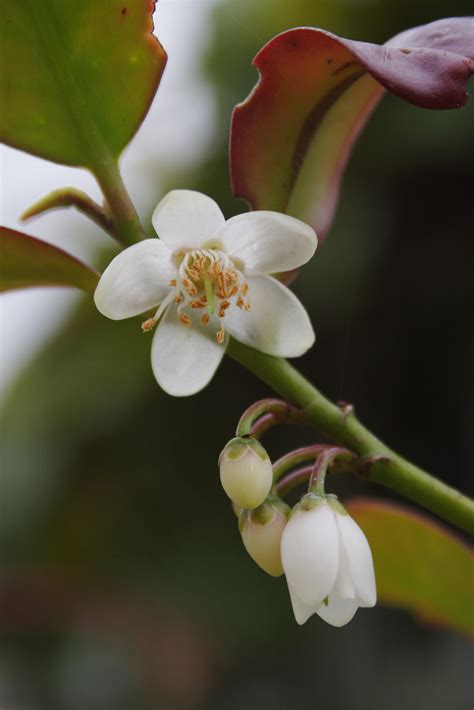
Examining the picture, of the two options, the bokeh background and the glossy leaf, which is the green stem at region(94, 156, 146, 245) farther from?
the bokeh background

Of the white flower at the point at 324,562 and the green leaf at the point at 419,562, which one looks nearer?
the white flower at the point at 324,562

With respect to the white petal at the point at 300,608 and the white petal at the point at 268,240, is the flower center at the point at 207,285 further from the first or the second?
the white petal at the point at 300,608

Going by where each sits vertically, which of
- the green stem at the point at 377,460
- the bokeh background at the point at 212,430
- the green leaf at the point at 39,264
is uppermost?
the green leaf at the point at 39,264

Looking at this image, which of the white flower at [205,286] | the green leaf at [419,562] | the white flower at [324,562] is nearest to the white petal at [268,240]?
the white flower at [205,286]

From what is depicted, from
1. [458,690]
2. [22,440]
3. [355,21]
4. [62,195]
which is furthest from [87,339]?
[62,195]

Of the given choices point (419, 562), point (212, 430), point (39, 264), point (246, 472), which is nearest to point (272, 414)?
point (246, 472)

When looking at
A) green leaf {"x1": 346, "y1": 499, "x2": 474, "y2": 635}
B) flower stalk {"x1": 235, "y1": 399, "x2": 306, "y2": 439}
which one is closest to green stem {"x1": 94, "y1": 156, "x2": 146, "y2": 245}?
flower stalk {"x1": 235, "y1": 399, "x2": 306, "y2": 439}

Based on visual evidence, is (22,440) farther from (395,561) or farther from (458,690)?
(395,561)
